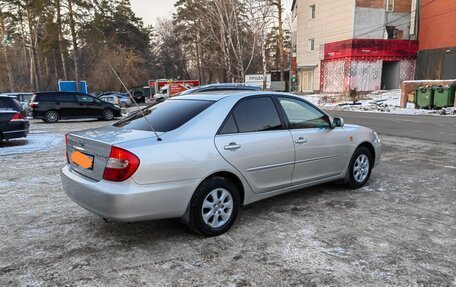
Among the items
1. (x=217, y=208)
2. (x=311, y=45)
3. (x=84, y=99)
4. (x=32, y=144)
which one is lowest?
(x=32, y=144)

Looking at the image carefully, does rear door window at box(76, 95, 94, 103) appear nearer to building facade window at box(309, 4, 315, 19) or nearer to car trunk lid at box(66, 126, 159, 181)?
car trunk lid at box(66, 126, 159, 181)

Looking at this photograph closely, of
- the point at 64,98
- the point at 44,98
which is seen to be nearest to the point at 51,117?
the point at 44,98

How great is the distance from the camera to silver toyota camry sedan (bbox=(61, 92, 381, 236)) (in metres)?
3.47

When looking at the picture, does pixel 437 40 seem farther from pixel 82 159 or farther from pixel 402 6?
pixel 82 159

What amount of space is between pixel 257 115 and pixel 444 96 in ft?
64.0

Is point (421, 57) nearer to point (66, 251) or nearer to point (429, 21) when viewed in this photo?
point (429, 21)

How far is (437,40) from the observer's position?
34.2m

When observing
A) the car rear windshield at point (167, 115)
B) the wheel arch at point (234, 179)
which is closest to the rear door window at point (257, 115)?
the car rear windshield at point (167, 115)

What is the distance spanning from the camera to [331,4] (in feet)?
127

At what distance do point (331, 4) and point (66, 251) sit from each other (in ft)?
133

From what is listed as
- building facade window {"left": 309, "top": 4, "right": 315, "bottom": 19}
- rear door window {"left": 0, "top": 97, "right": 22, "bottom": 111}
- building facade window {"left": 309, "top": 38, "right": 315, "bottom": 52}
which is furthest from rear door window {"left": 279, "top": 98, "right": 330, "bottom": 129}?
building facade window {"left": 309, "top": 4, "right": 315, "bottom": 19}

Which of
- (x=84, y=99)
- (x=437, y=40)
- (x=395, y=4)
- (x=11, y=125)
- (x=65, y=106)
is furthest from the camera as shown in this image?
(x=395, y=4)

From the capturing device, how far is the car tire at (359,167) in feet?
18.3

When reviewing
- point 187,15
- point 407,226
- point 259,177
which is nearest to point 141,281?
point 259,177
